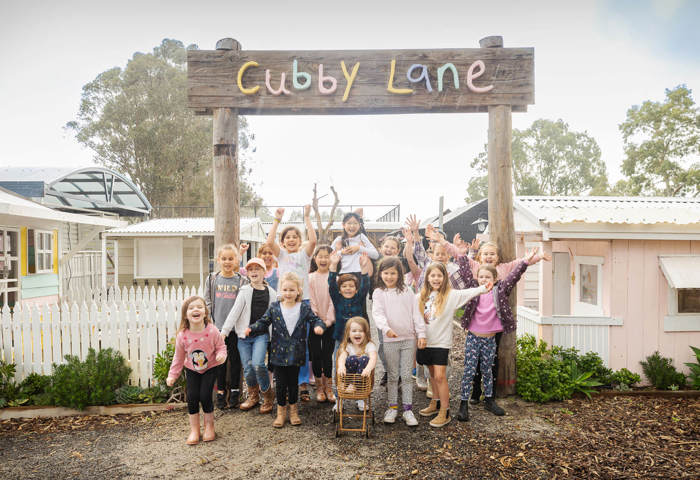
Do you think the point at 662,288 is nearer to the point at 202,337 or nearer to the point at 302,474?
the point at 302,474

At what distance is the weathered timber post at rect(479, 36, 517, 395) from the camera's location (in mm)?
4473

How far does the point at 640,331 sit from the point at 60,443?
6.46 metres

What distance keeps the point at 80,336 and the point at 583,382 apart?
582 centimetres

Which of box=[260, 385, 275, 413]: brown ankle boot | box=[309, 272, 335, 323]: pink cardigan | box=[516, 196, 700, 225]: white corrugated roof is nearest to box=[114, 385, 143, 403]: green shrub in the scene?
box=[260, 385, 275, 413]: brown ankle boot

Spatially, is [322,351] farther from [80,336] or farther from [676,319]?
[676,319]

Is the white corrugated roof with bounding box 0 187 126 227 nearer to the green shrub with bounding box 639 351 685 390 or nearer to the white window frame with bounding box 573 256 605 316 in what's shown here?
the white window frame with bounding box 573 256 605 316

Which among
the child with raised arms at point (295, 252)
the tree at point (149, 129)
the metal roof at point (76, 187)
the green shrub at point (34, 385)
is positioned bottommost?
the green shrub at point (34, 385)

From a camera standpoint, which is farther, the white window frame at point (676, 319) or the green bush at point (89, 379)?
the white window frame at point (676, 319)

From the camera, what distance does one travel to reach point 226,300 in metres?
4.04

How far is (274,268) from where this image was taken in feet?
15.3

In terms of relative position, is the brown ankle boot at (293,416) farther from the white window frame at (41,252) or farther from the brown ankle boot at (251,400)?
the white window frame at (41,252)

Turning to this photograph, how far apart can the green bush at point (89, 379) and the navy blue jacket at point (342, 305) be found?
248 cm

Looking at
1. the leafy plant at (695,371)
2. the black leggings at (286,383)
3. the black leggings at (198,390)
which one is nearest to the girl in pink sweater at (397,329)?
the black leggings at (286,383)

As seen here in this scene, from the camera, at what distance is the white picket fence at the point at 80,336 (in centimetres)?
446
